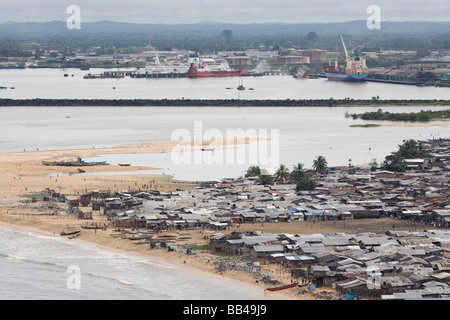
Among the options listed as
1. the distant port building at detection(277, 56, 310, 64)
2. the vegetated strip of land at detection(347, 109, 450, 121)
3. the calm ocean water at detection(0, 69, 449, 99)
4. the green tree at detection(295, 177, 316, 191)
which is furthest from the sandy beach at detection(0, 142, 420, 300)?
the distant port building at detection(277, 56, 310, 64)

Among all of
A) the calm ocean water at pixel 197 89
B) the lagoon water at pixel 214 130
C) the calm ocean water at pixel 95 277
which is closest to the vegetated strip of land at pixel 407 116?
the lagoon water at pixel 214 130

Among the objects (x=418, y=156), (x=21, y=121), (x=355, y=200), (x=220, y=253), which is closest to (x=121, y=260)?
(x=220, y=253)

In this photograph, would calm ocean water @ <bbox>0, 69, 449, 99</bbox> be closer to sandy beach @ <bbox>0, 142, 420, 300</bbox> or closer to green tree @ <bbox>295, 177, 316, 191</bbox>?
sandy beach @ <bbox>0, 142, 420, 300</bbox>

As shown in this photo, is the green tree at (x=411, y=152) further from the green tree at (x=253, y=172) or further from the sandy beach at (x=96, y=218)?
the sandy beach at (x=96, y=218)

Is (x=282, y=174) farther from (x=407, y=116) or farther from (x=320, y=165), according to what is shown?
(x=407, y=116)
